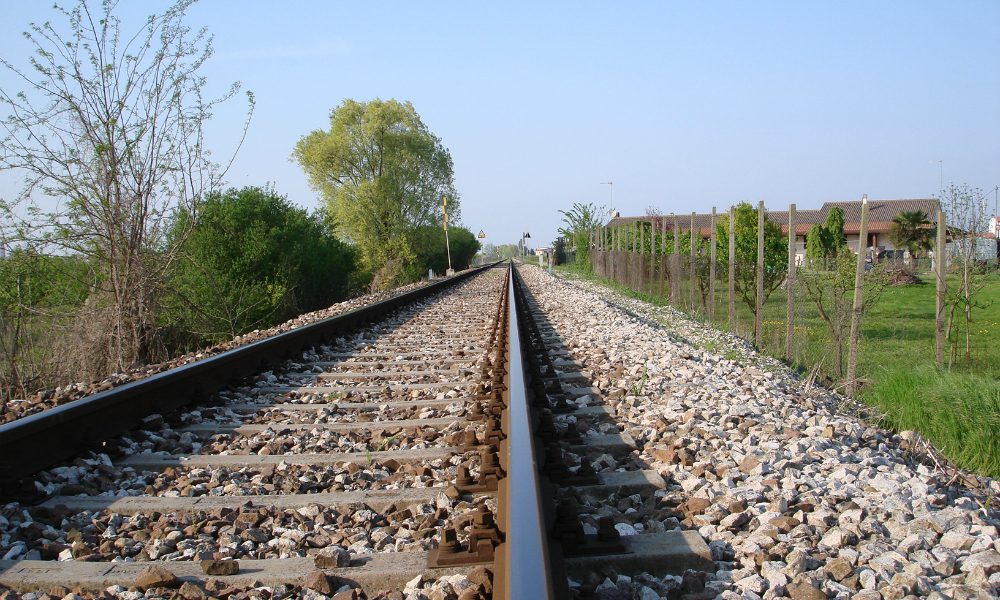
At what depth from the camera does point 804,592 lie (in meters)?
2.11

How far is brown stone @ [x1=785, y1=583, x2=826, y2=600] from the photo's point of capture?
208 centimetres

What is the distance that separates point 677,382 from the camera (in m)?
5.28

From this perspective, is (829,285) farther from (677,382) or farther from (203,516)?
(203,516)

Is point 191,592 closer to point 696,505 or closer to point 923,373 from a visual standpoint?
point 696,505

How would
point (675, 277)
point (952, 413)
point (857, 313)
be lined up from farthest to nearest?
point (675, 277)
point (857, 313)
point (952, 413)

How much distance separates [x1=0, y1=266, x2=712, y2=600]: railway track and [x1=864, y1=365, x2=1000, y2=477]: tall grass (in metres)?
2.10

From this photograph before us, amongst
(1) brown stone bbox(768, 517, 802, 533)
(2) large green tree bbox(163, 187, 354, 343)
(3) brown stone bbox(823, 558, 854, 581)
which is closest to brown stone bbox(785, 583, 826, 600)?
(3) brown stone bbox(823, 558, 854, 581)

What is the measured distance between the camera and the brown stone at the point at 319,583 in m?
2.21

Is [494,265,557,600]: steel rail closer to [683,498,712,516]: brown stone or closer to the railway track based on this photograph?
the railway track

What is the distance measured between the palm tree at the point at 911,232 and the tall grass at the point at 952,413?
123ft

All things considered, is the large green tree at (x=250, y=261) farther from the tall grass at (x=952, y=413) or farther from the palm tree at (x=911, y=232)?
the palm tree at (x=911, y=232)

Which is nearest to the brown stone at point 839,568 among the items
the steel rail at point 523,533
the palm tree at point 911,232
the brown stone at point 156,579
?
the steel rail at point 523,533

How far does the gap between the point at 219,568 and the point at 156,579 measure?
6.9 inches

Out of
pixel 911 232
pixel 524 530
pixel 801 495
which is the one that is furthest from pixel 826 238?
pixel 524 530
